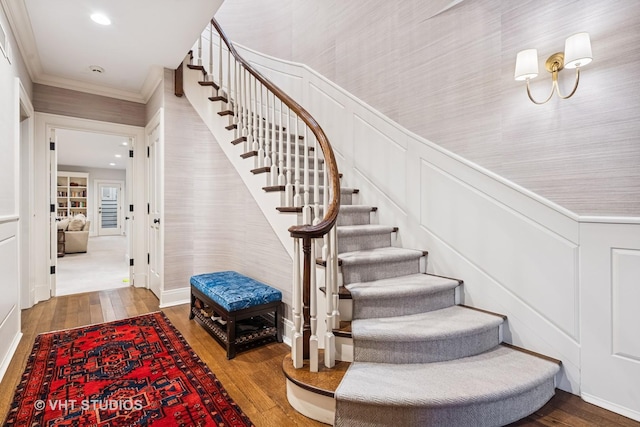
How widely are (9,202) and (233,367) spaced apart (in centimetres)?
216

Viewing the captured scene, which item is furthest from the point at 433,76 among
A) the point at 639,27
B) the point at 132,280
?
the point at 132,280

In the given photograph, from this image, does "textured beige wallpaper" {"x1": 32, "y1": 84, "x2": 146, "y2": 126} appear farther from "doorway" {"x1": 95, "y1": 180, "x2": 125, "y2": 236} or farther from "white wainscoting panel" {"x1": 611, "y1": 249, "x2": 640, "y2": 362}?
"doorway" {"x1": 95, "y1": 180, "x2": 125, "y2": 236}

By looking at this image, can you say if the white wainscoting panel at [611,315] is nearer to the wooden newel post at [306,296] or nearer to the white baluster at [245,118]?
the wooden newel post at [306,296]

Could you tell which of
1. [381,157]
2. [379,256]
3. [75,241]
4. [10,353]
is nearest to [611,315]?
[379,256]

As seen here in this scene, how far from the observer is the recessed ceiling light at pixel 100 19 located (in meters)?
2.57

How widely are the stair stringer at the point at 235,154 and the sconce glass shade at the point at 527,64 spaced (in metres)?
1.82

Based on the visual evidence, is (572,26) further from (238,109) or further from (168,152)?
(168,152)

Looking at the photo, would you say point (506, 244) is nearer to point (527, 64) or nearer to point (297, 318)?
point (527, 64)

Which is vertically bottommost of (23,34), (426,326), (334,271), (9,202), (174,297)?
(174,297)

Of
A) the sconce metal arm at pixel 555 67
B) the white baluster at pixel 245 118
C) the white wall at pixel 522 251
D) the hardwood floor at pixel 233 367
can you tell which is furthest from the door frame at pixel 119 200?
the sconce metal arm at pixel 555 67

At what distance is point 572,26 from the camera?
1879 millimetres

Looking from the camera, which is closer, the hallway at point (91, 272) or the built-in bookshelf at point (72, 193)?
the hallway at point (91, 272)

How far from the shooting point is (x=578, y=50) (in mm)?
1724

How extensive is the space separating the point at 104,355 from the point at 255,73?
2.69m
